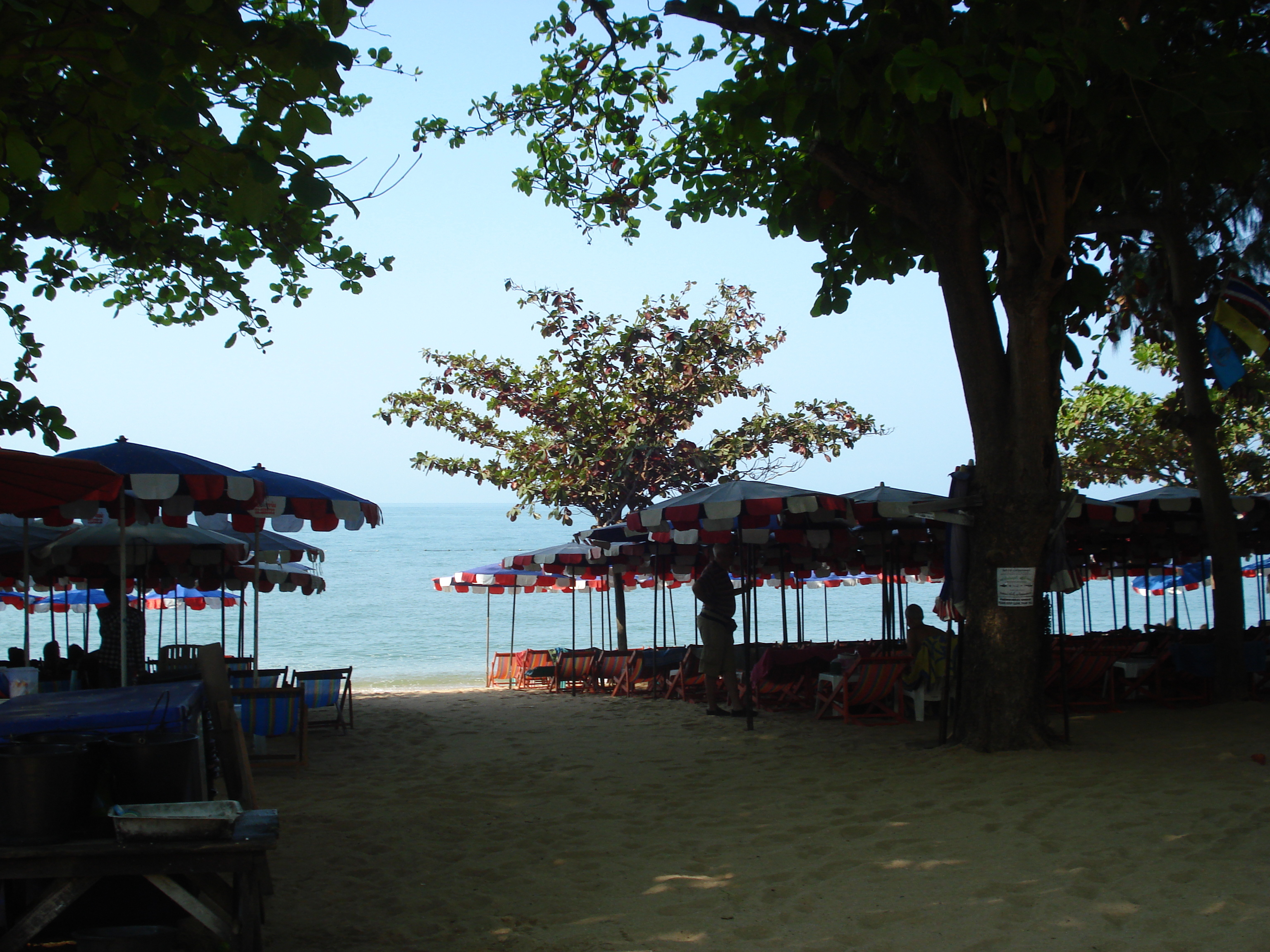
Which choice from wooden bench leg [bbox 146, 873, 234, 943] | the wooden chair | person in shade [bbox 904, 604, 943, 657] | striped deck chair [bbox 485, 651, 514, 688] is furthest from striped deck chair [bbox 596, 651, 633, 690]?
wooden bench leg [bbox 146, 873, 234, 943]

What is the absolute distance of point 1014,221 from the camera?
23.1ft

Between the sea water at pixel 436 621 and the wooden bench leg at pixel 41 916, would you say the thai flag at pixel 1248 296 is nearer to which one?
the wooden bench leg at pixel 41 916

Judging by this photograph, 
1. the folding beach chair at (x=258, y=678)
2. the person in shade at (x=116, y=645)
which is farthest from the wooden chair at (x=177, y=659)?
the folding beach chair at (x=258, y=678)

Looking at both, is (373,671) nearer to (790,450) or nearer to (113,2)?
(790,450)

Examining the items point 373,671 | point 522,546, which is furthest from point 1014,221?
point 522,546

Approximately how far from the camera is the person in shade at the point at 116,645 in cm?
939

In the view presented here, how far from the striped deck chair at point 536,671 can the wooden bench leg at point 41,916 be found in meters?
12.4

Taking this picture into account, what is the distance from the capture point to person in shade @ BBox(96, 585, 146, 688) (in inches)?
370

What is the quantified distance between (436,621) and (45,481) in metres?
54.1

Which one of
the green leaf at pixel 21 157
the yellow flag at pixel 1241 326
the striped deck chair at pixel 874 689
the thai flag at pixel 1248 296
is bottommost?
the striped deck chair at pixel 874 689

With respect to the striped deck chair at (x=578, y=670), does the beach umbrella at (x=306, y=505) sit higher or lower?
higher

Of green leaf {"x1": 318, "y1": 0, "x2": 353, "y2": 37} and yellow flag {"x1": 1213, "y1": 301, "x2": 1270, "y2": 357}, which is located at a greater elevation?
green leaf {"x1": 318, "y1": 0, "x2": 353, "y2": 37}

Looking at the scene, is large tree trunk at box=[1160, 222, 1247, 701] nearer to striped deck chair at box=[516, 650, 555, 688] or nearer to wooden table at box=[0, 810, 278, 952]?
wooden table at box=[0, 810, 278, 952]

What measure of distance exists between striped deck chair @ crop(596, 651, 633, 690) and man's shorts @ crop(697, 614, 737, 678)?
3.99 m
